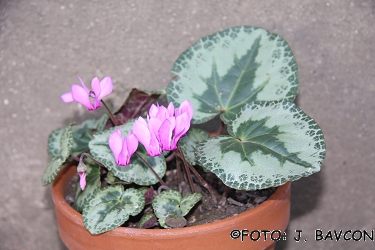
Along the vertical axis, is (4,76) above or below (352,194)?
above

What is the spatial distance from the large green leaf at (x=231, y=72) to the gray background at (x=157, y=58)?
246mm

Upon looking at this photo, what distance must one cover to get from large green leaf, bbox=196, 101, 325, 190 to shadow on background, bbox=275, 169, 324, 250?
0.57m

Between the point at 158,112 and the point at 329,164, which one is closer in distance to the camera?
the point at 158,112

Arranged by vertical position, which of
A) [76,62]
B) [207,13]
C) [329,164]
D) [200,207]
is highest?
[207,13]

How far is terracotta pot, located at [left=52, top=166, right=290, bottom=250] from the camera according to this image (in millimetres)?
898

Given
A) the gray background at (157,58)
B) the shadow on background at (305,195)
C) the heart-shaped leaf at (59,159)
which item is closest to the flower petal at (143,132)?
the heart-shaped leaf at (59,159)

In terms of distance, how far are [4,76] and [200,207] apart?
0.70 m

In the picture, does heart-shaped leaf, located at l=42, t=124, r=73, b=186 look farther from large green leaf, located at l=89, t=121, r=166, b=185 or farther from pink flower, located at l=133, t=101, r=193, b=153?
pink flower, located at l=133, t=101, r=193, b=153

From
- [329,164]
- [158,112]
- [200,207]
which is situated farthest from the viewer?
[329,164]

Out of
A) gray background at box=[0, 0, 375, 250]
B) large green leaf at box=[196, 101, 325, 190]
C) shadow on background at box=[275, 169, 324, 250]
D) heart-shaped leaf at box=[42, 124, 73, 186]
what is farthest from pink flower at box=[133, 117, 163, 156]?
shadow on background at box=[275, 169, 324, 250]

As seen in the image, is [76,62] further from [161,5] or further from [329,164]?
[329,164]

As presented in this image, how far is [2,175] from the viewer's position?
1.50 m

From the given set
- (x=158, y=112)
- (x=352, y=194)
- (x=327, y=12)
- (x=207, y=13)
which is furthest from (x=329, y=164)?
(x=158, y=112)

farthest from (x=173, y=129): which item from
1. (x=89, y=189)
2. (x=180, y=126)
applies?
(x=89, y=189)
